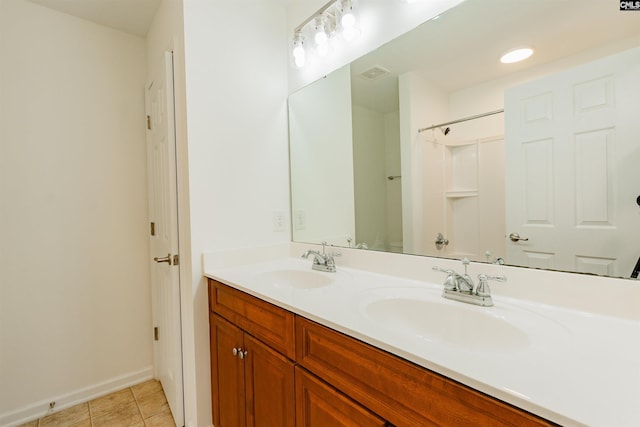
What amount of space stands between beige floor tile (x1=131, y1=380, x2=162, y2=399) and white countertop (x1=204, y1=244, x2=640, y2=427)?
146 centimetres

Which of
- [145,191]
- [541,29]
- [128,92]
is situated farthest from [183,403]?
[541,29]

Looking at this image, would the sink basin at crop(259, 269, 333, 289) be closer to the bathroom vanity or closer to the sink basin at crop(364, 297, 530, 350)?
the bathroom vanity

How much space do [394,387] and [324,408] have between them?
286 millimetres

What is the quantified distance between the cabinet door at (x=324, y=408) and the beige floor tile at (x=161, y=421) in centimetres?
118

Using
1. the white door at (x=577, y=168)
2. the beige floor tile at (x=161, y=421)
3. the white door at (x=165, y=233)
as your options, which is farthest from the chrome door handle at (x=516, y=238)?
the beige floor tile at (x=161, y=421)

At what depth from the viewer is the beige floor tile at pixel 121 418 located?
5.43ft

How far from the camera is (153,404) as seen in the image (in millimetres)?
1822

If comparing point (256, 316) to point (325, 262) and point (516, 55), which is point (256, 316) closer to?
point (325, 262)

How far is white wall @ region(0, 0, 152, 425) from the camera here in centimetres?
167

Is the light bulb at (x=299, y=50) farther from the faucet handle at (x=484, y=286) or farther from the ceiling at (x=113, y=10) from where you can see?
the faucet handle at (x=484, y=286)

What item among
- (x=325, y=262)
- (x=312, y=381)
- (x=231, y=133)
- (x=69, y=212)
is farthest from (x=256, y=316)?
(x=69, y=212)

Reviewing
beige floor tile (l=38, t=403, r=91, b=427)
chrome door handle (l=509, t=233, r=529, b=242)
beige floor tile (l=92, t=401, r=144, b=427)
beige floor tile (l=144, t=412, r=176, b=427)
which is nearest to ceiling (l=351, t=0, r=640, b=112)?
chrome door handle (l=509, t=233, r=529, b=242)

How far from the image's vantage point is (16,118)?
1682mm

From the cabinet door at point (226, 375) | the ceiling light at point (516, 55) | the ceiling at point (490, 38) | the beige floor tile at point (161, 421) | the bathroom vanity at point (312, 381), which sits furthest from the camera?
the beige floor tile at point (161, 421)
